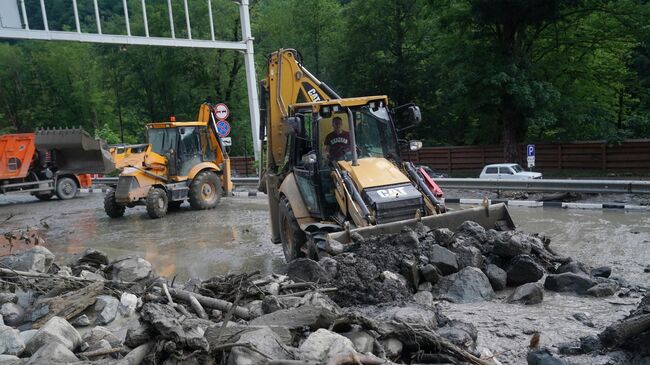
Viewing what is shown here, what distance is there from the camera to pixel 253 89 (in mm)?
22094

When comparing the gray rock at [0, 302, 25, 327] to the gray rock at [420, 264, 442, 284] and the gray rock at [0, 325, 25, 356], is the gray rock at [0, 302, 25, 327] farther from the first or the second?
the gray rock at [420, 264, 442, 284]

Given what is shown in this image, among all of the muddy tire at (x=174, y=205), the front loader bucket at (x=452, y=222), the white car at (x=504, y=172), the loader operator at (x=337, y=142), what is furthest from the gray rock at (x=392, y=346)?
the white car at (x=504, y=172)

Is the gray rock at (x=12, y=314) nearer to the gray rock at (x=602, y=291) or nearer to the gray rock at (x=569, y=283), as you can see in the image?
the gray rock at (x=569, y=283)

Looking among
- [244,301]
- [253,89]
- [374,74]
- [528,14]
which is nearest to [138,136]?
[374,74]

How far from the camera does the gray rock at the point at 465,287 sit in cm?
614

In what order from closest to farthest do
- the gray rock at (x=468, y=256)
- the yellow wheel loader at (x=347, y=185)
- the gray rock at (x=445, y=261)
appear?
the gray rock at (x=445, y=261), the gray rock at (x=468, y=256), the yellow wheel loader at (x=347, y=185)

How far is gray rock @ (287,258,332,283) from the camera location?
605 centimetres

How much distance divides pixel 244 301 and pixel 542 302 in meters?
3.04

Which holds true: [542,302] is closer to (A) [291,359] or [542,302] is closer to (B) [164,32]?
(A) [291,359]

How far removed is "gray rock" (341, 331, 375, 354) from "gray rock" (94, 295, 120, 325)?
226 cm

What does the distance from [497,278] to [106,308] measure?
412 centimetres

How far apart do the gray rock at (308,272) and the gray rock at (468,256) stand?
64.7 inches

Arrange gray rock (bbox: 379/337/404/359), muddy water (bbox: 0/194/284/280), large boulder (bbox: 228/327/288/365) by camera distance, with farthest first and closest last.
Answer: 1. muddy water (bbox: 0/194/284/280)
2. gray rock (bbox: 379/337/404/359)
3. large boulder (bbox: 228/327/288/365)

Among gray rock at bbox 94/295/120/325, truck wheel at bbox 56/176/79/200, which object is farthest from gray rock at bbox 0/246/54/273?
truck wheel at bbox 56/176/79/200
